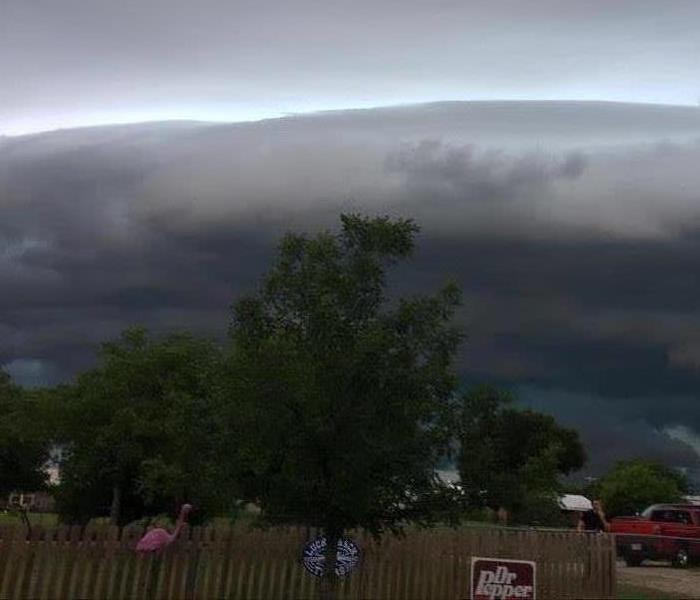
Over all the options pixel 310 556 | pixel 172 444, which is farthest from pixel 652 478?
pixel 310 556

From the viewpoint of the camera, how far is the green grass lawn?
19922 millimetres

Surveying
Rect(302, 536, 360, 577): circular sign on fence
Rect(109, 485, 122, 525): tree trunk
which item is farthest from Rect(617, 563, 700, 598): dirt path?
Rect(109, 485, 122, 525): tree trunk

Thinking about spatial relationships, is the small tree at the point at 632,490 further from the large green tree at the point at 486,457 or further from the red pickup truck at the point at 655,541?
the large green tree at the point at 486,457

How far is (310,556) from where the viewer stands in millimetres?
15047

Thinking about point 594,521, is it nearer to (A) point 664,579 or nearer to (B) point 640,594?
(A) point 664,579

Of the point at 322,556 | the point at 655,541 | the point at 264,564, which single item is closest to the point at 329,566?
the point at 322,556

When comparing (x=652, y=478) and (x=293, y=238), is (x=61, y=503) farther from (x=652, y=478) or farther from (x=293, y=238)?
(x=652, y=478)

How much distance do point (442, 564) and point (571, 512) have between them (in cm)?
4200

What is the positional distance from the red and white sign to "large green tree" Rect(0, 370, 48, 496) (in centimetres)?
Result: 2146

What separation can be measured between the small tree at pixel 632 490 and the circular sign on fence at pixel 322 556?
83.4m

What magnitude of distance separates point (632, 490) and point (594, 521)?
3316 inches

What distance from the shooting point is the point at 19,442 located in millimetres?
42938

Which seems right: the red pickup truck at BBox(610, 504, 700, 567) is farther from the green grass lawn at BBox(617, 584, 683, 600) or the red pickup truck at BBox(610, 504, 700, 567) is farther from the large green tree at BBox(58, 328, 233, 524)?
the large green tree at BBox(58, 328, 233, 524)

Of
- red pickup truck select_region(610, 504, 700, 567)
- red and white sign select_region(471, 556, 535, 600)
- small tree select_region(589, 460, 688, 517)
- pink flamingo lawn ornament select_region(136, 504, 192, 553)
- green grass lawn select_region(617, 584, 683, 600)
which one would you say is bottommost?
red and white sign select_region(471, 556, 535, 600)
